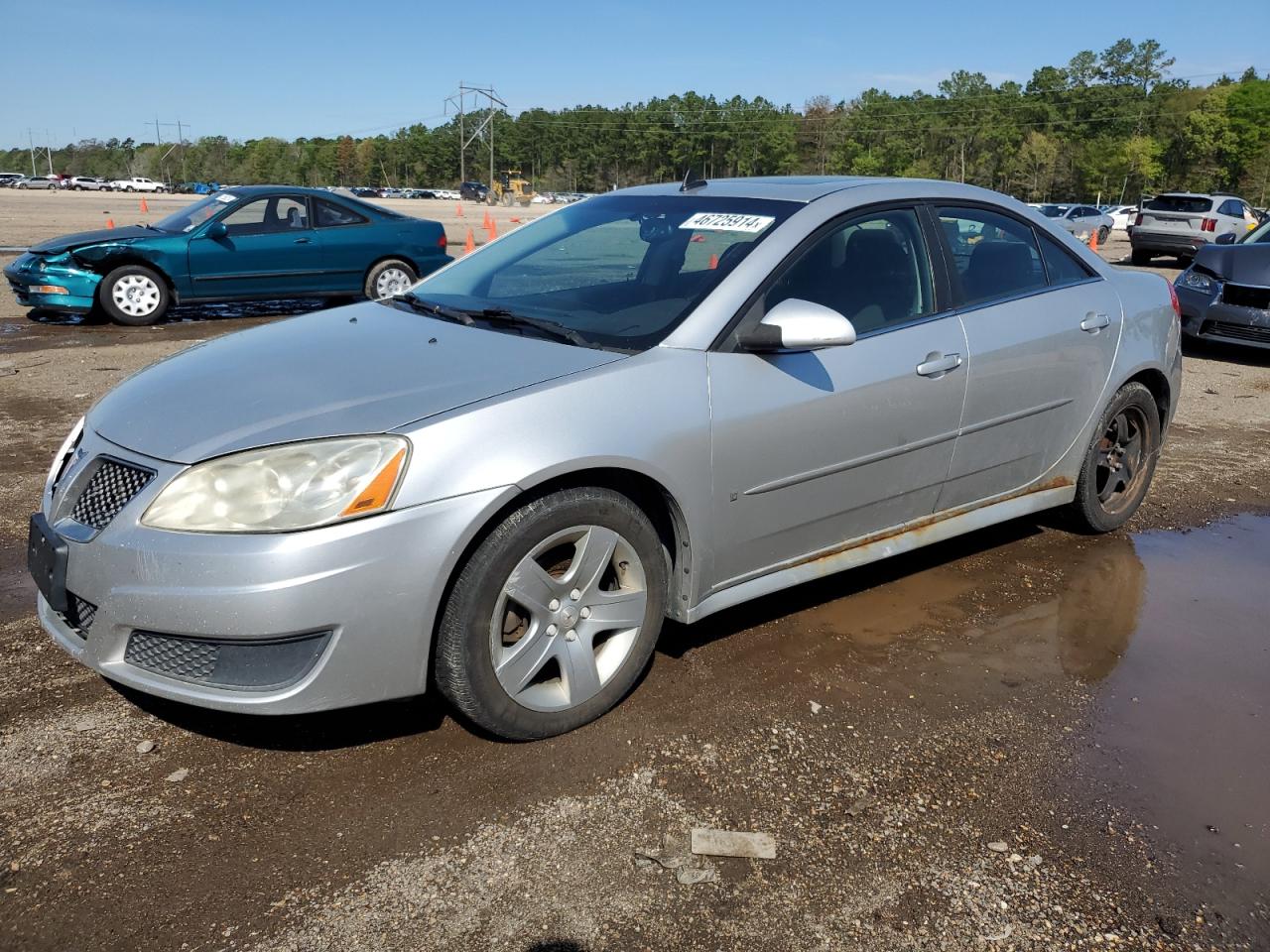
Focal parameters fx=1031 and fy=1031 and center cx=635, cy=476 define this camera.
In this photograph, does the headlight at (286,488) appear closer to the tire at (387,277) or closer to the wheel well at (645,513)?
the wheel well at (645,513)

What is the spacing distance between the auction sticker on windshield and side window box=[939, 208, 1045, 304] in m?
0.85

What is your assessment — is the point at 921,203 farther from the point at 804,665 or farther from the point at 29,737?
the point at 29,737

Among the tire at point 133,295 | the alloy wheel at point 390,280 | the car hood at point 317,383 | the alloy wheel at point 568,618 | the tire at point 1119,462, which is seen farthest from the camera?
the alloy wheel at point 390,280

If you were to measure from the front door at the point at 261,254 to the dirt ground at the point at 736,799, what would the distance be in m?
7.85

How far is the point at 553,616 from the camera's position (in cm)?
291

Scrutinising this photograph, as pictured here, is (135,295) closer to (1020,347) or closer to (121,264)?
(121,264)

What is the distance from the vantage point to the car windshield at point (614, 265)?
11.1 ft

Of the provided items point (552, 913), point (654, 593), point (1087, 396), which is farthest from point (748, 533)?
point (1087, 396)

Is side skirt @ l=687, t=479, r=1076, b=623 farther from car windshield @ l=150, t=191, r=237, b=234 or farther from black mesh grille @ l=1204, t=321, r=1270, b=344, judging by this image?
car windshield @ l=150, t=191, r=237, b=234

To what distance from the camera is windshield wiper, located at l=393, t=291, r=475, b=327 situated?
3611 mm

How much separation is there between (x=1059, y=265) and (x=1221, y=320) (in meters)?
6.68

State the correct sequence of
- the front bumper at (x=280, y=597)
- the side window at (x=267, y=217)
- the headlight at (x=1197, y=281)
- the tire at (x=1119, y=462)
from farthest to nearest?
the side window at (x=267, y=217) → the headlight at (x=1197, y=281) → the tire at (x=1119, y=462) → the front bumper at (x=280, y=597)

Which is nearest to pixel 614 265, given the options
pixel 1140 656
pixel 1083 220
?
pixel 1140 656

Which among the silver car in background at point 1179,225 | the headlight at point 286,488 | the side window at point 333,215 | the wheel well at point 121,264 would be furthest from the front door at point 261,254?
the silver car in background at point 1179,225
